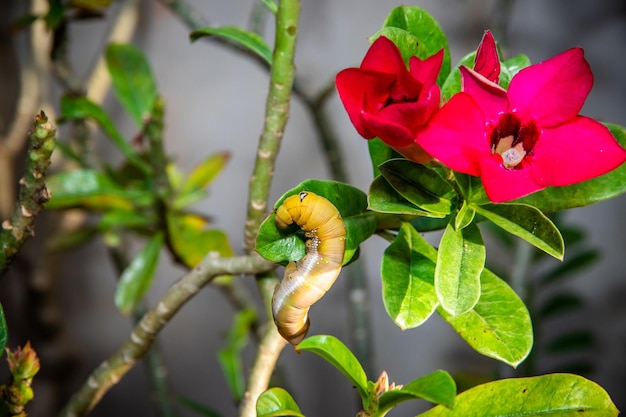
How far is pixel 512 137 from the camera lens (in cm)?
41

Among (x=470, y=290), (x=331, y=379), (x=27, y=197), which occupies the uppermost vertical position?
(x=27, y=197)

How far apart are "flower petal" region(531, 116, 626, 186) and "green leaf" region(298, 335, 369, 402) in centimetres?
17

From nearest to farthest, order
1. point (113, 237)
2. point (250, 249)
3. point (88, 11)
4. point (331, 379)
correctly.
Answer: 1. point (250, 249)
2. point (88, 11)
3. point (113, 237)
4. point (331, 379)

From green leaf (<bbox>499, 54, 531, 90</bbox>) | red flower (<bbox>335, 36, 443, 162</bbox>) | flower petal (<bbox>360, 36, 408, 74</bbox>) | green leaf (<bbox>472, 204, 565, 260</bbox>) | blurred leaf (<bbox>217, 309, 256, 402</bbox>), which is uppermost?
flower petal (<bbox>360, 36, 408, 74</bbox>)

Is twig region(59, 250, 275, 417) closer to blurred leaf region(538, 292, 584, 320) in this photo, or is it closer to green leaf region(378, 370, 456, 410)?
green leaf region(378, 370, 456, 410)

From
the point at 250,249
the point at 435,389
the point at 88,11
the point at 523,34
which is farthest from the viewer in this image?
the point at 523,34

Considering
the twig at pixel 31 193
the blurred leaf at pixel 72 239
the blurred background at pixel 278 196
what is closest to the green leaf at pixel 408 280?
the twig at pixel 31 193

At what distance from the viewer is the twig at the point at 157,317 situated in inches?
20.1

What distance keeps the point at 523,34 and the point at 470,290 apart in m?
1.08

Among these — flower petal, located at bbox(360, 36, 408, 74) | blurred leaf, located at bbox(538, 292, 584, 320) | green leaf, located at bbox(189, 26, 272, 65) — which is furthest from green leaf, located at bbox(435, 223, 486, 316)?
blurred leaf, located at bbox(538, 292, 584, 320)

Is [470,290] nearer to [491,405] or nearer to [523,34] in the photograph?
[491,405]

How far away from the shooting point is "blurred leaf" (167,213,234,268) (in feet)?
2.56

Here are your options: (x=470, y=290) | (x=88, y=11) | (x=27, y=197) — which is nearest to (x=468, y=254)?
(x=470, y=290)

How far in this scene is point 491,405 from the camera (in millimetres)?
459
